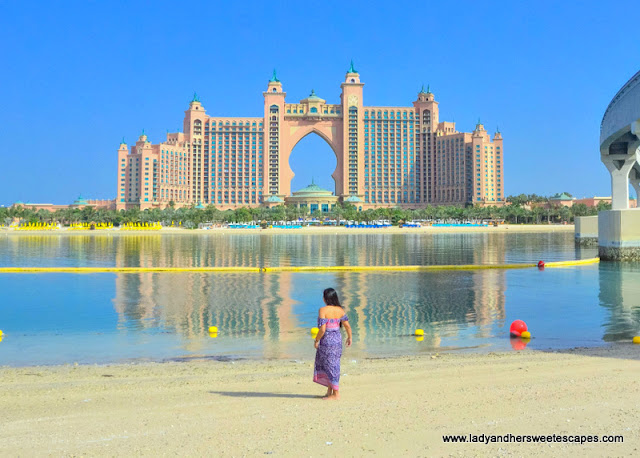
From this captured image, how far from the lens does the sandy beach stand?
18.5 feet

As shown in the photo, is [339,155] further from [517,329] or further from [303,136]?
[517,329]

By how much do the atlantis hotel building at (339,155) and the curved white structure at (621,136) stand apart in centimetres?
12018

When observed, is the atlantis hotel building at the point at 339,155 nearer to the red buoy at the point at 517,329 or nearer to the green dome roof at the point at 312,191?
the green dome roof at the point at 312,191

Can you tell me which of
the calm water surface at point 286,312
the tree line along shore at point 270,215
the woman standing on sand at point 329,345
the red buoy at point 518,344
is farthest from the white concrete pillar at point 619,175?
the tree line along shore at point 270,215

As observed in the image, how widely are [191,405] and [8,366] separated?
5.06m

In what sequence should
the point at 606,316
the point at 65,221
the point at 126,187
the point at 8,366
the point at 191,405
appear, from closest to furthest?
the point at 191,405 → the point at 8,366 → the point at 606,316 → the point at 65,221 → the point at 126,187

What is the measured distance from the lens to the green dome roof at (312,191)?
154625mm

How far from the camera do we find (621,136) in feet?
109

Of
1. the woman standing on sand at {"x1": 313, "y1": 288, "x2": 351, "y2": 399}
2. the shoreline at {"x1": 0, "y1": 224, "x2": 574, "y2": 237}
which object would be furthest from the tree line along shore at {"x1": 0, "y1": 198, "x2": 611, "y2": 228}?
the woman standing on sand at {"x1": 313, "y1": 288, "x2": 351, "y2": 399}

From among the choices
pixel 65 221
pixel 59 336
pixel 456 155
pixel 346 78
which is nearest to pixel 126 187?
pixel 65 221

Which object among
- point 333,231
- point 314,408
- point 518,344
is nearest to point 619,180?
point 518,344

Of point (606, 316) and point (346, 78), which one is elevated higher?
point (346, 78)

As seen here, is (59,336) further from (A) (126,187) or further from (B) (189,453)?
(A) (126,187)

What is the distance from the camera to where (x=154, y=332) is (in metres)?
13.4
